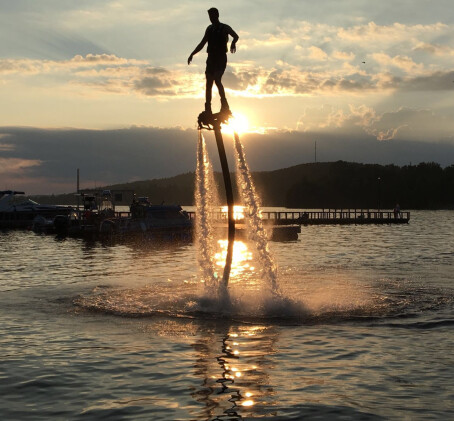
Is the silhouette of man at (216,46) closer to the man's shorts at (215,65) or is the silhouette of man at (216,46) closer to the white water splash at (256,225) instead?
the man's shorts at (215,65)

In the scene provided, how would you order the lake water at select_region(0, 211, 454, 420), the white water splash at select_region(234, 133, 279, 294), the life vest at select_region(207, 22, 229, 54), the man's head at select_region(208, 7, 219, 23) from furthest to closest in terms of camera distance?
the white water splash at select_region(234, 133, 279, 294), the man's head at select_region(208, 7, 219, 23), the life vest at select_region(207, 22, 229, 54), the lake water at select_region(0, 211, 454, 420)

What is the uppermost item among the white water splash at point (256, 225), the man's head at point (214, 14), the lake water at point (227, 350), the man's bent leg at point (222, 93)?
the man's head at point (214, 14)

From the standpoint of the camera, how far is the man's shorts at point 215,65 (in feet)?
61.6

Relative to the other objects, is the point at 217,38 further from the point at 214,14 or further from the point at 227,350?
the point at 227,350

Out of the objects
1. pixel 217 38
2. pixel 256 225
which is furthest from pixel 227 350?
pixel 217 38

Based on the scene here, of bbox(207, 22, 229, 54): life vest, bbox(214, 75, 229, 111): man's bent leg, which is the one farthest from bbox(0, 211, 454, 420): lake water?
bbox(207, 22, 229, 54): life vest

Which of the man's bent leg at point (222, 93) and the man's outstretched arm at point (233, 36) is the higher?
the man's outstretched arm at point (233, 36)

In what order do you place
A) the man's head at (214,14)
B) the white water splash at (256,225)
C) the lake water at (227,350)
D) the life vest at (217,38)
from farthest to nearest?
the white water splash at (256,225)
the man's head at (214,14)
the life vest at (217,38)
the lake water at (227,350)

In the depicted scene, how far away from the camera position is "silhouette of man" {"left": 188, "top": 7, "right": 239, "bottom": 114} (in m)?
18.8

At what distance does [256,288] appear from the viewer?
26000mm

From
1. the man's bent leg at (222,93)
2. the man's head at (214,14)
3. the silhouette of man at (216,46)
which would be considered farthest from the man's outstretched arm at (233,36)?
the man's bent leg at (222,93)

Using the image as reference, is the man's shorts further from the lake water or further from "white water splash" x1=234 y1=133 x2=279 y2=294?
the lake water

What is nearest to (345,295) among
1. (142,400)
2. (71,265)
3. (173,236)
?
(142,400)

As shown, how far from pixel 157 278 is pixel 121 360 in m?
17.1
